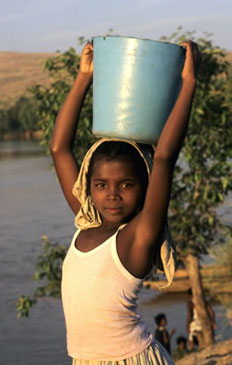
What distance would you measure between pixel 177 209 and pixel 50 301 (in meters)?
7.77

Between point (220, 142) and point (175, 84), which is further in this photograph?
point (220, 142)

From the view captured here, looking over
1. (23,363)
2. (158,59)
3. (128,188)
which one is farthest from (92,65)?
(23,363)

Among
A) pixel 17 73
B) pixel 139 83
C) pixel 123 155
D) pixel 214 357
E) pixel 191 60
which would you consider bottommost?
pixel 17 73

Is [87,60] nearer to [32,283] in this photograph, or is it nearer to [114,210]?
[114,210]

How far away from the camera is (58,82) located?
8.16 meters

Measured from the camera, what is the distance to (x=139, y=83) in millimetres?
2775

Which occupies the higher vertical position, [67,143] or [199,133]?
[67,143]

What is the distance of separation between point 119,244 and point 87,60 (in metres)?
0.82

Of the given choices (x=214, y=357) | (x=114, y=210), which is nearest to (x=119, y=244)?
(x=114, y=210)

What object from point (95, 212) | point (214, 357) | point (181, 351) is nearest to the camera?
point (95, 212)

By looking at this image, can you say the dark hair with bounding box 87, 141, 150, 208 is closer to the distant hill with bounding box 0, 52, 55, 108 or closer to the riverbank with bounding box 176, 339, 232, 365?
the riverbank with bounding box 176, 339, 232, 365

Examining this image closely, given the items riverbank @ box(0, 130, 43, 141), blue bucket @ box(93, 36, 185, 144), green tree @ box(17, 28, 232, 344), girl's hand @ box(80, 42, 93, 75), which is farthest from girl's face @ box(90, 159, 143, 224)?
riverbank @ box(0, 130, 43, 141)

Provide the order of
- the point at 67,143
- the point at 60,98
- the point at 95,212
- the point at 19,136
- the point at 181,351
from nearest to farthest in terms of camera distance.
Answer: the point at 95,212
the point at 67,143
the point at 60,98
the point at 181,351
the point at 19,136

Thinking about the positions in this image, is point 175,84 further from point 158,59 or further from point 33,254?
point 33,254
